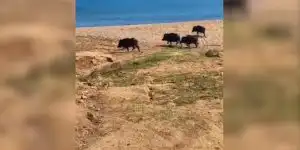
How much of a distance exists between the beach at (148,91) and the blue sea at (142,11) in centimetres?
2

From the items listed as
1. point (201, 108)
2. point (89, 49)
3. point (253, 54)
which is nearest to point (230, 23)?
point (253, 54)

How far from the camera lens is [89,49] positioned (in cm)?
187

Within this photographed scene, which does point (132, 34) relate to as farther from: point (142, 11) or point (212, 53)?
point (212, 53)

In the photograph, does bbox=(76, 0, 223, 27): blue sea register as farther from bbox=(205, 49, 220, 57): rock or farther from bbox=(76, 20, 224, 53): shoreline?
bbox=(205, 49, 220, 57): rock

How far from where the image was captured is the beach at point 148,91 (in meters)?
1.80

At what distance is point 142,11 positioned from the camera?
1.88 meters

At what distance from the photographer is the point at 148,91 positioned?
1.84 metres

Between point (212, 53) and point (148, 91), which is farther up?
point (212, 53)

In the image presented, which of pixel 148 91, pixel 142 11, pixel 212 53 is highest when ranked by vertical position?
pixel 142 11

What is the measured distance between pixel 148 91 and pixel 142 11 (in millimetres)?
292

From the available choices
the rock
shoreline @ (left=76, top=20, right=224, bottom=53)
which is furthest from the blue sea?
the rock

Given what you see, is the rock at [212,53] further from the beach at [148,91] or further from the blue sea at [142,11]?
the blue sea at [142,11]

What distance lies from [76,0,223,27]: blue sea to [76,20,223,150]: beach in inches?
0.9

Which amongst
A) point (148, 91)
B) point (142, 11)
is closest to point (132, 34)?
point (142, 11)
